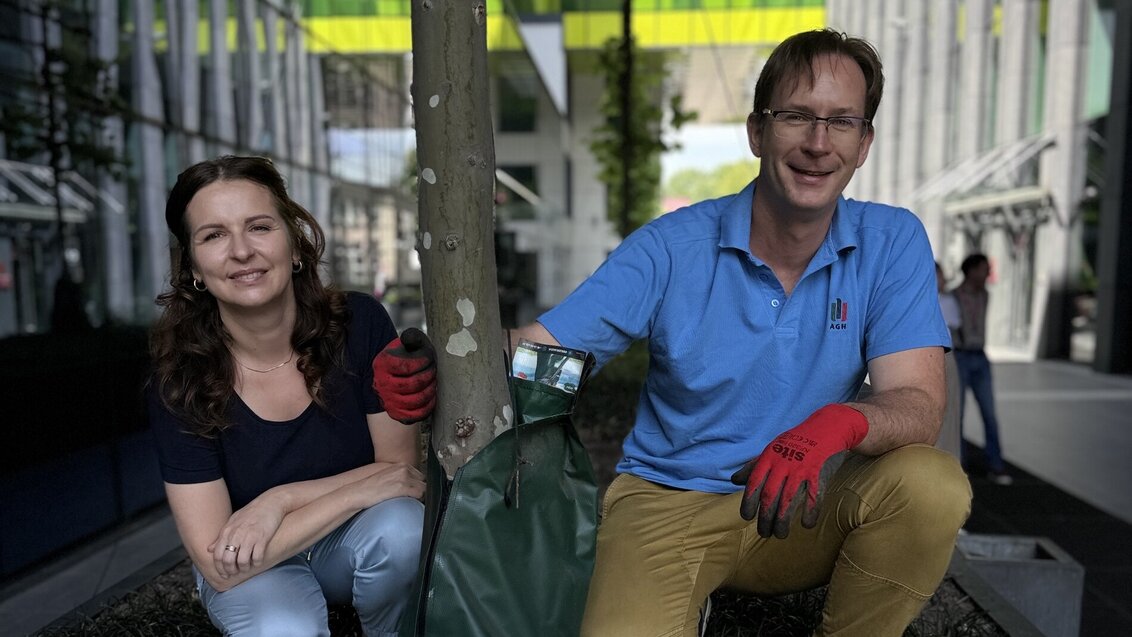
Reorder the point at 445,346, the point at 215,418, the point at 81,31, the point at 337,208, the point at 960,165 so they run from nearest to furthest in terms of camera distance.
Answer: the point at 445,346
the point at 215,418
the point at 81,31
the point at 337,208
the point at 960,165

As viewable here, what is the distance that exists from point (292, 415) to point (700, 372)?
1.08 meters

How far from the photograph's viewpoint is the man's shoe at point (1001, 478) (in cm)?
549

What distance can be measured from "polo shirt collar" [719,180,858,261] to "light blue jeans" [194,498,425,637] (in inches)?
42.0

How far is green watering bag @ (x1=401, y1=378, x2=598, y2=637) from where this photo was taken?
163 centimetres

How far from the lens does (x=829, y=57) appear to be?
199cm

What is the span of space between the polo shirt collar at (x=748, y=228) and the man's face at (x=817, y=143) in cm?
8

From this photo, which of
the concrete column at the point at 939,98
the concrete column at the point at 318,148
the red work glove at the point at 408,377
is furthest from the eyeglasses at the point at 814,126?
the concrete column at the point at 939,98

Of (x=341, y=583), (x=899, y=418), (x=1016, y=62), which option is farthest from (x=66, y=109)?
(x=1016, y=62)

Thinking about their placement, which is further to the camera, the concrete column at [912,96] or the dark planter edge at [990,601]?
the concrete column at [912,96]

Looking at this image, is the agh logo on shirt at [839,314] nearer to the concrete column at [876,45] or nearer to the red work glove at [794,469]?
the red work glove at [794,469]

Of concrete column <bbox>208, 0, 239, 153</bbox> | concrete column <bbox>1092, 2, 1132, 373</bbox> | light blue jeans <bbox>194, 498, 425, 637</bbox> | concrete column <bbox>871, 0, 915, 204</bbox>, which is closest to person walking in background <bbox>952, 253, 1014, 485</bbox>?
light blue jeans <bbox>194, 498, 425, 637</bbox>

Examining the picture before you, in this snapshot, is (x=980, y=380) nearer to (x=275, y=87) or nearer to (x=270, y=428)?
(x=270, y=428)

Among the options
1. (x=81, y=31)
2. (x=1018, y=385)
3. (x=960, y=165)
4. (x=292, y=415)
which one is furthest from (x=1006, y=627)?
(x=960, y=165)

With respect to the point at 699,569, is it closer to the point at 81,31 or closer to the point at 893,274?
the point at 893,274
